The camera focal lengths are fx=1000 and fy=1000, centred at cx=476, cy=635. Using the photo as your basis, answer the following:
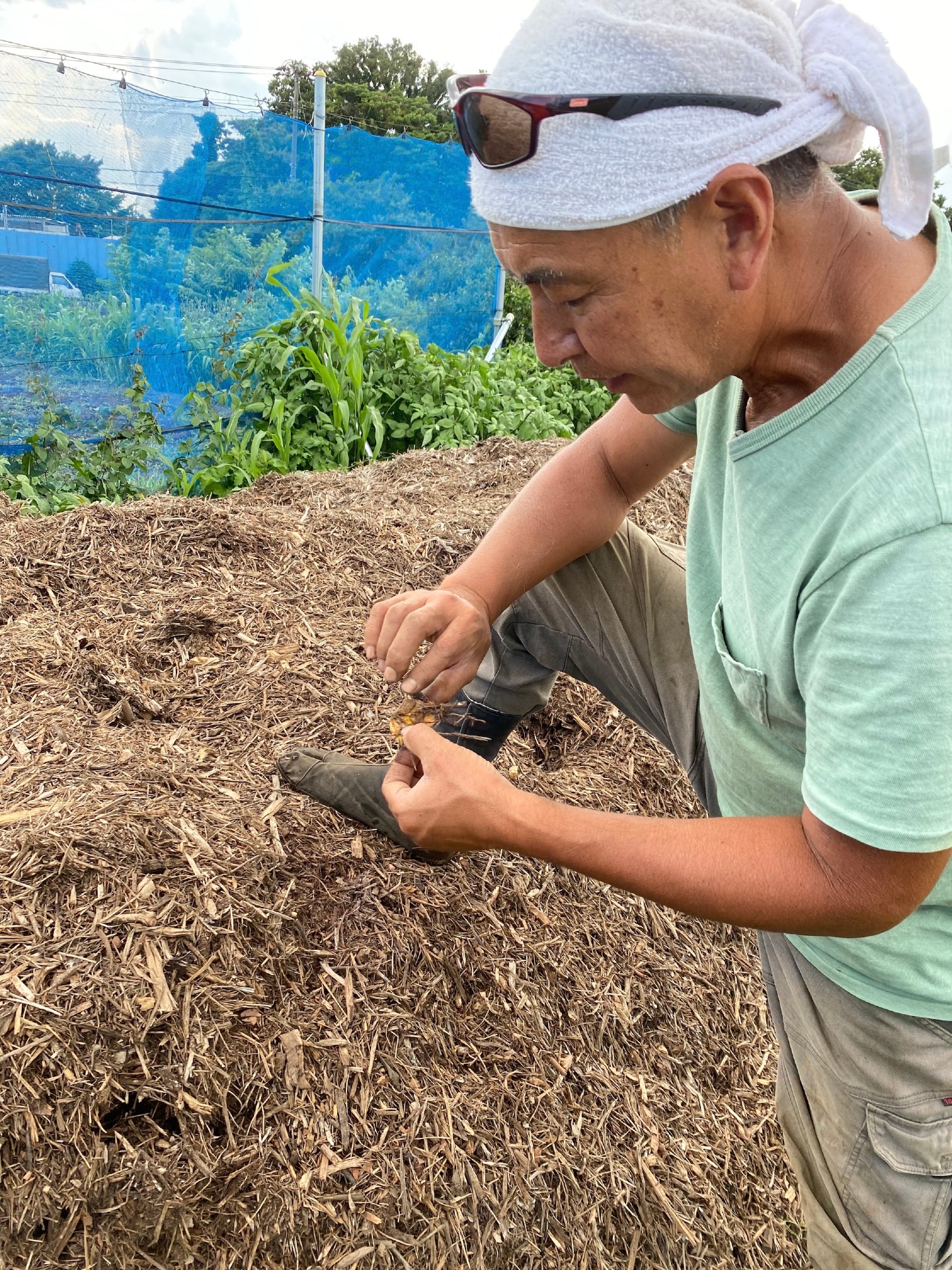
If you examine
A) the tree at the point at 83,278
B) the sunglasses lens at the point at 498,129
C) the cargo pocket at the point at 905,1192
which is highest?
the sunglasses lens at the point at 498,129

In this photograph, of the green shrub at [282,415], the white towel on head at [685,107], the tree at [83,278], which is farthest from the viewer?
the tree at [83,278]

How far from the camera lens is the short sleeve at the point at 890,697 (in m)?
1.09

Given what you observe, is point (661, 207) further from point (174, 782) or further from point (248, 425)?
point (248, 425)

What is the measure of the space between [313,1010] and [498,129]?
1554 mm

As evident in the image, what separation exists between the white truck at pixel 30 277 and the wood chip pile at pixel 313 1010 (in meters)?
2.89

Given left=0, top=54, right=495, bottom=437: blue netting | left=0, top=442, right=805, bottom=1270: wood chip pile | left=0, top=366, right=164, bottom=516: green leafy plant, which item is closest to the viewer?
left=0, top=442, right=805, bottom=1270: wood chip pile

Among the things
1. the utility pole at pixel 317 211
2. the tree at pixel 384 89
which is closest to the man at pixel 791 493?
the utility pole at pixel 317 211

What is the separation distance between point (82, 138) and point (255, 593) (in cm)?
375

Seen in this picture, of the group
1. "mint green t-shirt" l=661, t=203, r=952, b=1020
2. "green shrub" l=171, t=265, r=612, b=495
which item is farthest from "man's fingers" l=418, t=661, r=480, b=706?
"green shrub" l=171, t=265, r=612, b=495

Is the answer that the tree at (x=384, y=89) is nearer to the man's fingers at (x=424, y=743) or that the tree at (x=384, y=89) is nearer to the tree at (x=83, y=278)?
the tree at (x=83, y=278)

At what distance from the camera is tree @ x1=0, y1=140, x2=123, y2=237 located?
515cm

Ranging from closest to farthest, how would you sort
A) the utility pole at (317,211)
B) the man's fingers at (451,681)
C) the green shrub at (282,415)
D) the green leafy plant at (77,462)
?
the man's fingers at (451,681) → the green leafy plant at (77,462) → the green shrub at (282,415) → the utility pole at (317,211)

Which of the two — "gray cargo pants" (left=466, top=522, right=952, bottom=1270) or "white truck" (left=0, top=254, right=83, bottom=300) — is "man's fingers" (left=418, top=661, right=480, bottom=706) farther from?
"white truck" (left=0, top=254, right=83, bottom=300)

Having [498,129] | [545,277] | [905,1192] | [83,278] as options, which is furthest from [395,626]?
[83,278]
